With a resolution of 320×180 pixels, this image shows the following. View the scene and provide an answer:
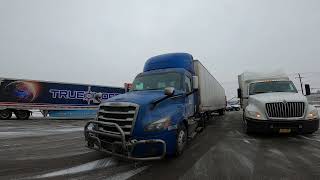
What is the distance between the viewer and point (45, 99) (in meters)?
24.3

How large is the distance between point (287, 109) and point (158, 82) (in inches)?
179

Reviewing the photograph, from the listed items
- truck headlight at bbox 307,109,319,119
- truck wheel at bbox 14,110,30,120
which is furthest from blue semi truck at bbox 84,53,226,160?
truck wheel at bbox 14,110,30,120

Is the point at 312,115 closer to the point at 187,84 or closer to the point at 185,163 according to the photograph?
the point at 187,84

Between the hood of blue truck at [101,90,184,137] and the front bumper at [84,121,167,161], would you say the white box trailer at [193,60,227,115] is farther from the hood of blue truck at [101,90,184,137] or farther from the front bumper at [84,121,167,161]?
the front bumper at [84,121,167,161]

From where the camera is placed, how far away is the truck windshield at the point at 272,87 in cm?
1141

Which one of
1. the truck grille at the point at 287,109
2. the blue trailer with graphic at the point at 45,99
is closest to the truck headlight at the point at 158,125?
the truck grille at the point at 287,109

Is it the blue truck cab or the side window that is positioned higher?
the side window

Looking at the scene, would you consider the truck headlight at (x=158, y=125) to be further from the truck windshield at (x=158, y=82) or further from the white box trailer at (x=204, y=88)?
the white box trailer at (x=204, y=88)

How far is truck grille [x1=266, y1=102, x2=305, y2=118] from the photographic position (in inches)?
370

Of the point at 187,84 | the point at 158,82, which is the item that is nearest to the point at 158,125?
the point at 158,82

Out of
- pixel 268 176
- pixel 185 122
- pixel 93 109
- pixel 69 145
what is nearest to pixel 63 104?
pixel 93 109

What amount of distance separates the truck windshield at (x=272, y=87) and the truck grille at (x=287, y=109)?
6.33 ft

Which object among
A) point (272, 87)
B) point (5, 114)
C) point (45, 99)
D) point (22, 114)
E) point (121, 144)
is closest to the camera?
point (121, 144)

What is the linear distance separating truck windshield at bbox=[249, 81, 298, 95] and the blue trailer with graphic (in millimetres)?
12784
